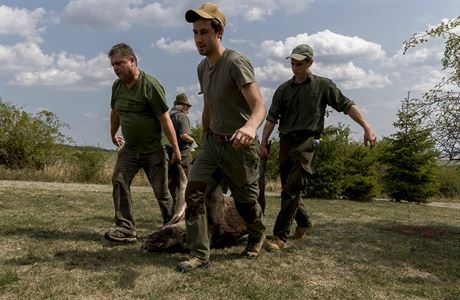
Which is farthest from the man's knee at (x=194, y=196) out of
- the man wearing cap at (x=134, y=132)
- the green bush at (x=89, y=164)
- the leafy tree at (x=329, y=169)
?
the green bush at (x=89, y=164)

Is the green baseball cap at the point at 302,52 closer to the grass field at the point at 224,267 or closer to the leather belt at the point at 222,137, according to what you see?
the leather belt at the point at 222,137

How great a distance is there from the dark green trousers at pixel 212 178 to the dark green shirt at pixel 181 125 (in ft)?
9.23

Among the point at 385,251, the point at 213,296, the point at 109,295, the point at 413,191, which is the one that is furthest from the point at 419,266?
the point at 413,191

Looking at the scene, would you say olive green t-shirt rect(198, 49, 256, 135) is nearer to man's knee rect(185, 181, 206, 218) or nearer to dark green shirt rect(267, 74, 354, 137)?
man's knee rect(185, 181, 206, 218)

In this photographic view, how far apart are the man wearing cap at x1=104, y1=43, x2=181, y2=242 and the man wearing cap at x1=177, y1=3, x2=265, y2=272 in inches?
35.4

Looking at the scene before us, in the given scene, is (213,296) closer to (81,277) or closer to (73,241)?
(81,277)

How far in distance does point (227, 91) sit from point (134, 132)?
159 cm

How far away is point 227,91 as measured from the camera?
13.6 feet

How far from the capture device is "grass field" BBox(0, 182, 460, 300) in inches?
143

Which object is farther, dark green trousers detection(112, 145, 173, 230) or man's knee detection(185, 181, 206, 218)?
dark green trousers detection(112, 145, 173, 230)

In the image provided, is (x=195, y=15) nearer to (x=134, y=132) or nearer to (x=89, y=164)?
(x=134, y=132)

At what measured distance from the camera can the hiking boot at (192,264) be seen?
409cm

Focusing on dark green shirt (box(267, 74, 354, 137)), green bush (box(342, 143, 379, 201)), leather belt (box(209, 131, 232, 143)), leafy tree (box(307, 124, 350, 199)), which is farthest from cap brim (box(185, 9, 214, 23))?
green bush (box(342, 143, 379, 201))

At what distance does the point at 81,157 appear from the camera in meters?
16.9
